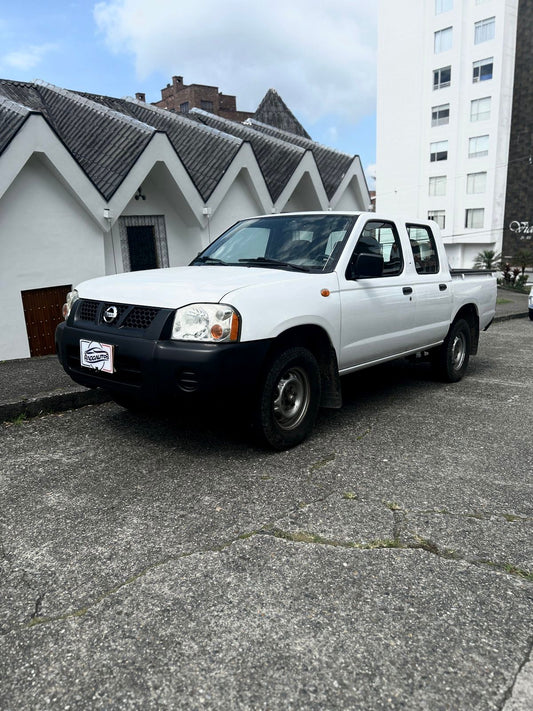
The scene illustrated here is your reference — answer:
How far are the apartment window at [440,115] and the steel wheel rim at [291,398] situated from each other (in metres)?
48.9

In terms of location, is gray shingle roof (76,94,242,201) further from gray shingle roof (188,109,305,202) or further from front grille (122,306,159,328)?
front grille (122,306,159,328)

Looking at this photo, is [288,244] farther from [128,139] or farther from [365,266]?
[128,139]

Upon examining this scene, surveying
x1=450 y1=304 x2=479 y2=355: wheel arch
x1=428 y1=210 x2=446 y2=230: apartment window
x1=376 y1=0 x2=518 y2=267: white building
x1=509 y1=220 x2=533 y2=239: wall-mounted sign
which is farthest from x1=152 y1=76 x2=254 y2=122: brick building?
x1=450 y1=304 x2=479 y2=355: wheel arch

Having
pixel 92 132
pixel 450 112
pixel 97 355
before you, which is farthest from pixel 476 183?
pixel 97 355

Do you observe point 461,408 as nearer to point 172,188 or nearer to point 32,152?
point 32,152

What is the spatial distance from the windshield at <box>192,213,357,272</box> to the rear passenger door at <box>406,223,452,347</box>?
3.70ft

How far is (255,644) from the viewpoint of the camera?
2.22 meters

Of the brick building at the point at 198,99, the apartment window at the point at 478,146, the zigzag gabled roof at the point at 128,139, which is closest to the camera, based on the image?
the zigzag gabled roof at the point at 128,139

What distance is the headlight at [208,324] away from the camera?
3615 mm

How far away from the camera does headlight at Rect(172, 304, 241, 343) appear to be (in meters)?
3.62

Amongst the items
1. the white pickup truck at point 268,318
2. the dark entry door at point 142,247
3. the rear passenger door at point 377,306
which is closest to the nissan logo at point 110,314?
the white pickup truck at point 268,318

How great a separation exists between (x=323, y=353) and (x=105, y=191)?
363 inches

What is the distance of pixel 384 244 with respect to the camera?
5.31 metres

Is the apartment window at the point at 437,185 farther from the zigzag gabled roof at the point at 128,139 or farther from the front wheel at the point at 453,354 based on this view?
the front wheel at the point at 453,354
